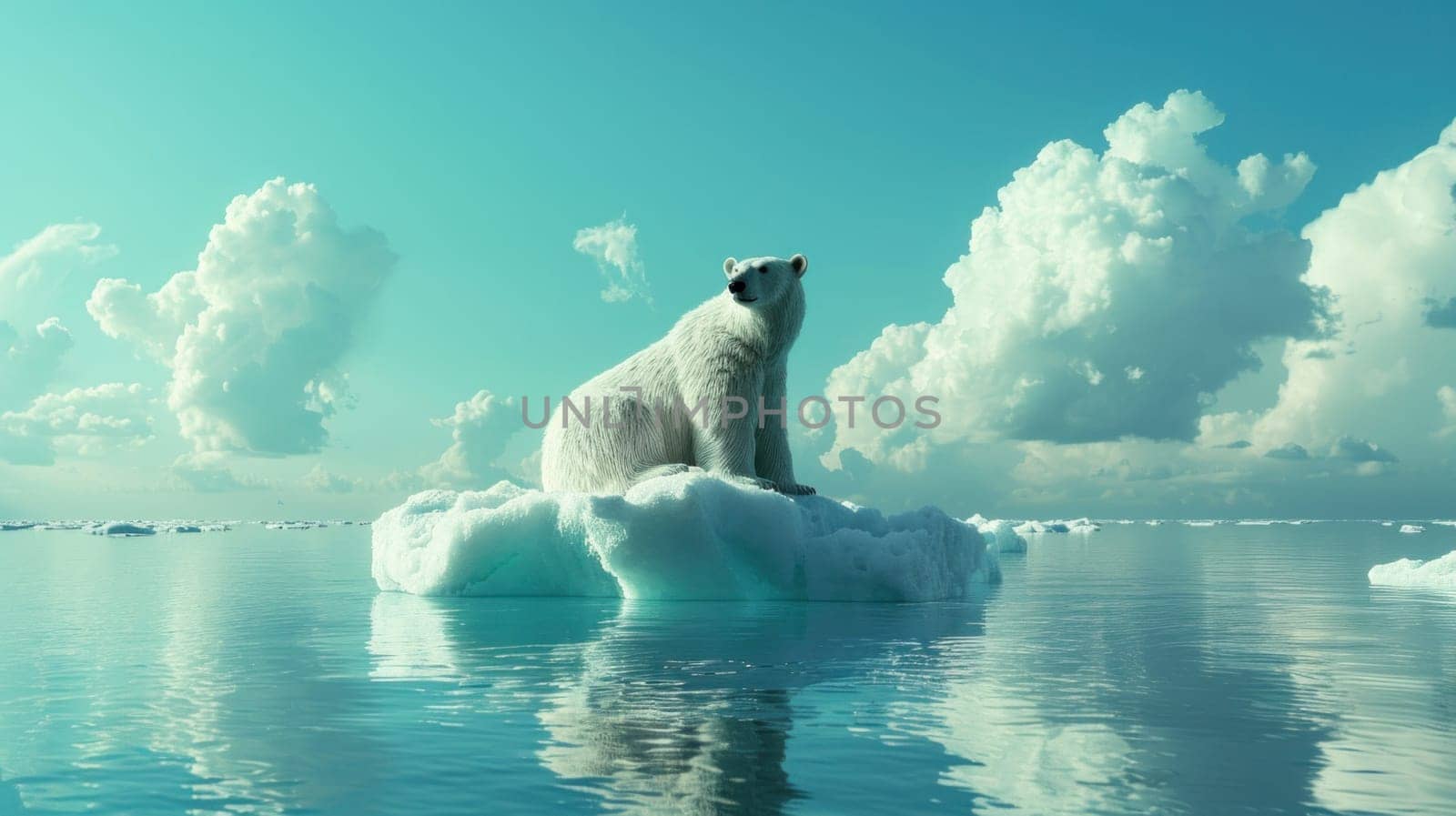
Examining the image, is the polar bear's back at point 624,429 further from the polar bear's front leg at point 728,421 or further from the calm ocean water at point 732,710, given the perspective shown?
the calm ocean water at point 732,710

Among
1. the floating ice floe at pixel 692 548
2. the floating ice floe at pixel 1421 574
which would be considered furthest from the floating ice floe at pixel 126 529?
the floating ice floe at pixel 1421 574

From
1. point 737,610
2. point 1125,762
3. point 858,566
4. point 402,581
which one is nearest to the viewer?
point 1125,762

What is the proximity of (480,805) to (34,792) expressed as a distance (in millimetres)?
1685

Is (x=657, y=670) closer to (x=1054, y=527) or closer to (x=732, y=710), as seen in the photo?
(x=732, y=710)

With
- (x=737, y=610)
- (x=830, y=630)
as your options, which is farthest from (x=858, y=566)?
(x=830, y=630)

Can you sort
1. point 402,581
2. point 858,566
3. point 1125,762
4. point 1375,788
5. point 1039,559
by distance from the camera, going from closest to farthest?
1. point 1375,788
2. point 1125,762
3. point 858,566
4. point 402,581
5. point 1039,559

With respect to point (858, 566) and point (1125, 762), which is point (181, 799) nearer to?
point (1125, 762)

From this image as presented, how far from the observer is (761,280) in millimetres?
10180

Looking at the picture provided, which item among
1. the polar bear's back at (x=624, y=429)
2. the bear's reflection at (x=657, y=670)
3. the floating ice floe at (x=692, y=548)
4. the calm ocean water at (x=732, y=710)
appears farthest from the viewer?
the polar bear's back at (x=624, y=429)

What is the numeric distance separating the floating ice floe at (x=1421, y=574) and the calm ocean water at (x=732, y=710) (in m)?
4.69

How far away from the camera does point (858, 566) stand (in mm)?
10305

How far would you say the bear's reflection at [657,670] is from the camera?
3793mm

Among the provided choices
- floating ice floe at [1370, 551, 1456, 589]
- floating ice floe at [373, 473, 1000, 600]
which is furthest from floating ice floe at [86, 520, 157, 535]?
floating ice floe at [1370, 551, 1456, 589]

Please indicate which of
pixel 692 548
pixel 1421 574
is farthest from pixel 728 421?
pixel 1421 574
